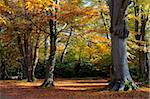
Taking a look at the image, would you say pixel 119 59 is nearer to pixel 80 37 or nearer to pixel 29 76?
pixel 80 37

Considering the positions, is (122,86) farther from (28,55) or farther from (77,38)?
(28,55)

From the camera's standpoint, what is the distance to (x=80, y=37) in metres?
20.0

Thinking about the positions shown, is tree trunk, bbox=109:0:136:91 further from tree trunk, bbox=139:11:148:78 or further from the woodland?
tree trunk, bbox=139:11:148:78

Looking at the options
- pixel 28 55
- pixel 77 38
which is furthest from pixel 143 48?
pixel 28 55

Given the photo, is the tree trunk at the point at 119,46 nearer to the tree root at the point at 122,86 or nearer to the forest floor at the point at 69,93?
the tree root at the point at 122,86

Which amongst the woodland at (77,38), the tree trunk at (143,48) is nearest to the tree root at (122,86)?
the woodland at (77,38)

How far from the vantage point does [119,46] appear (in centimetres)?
1521

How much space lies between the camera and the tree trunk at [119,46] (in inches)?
571

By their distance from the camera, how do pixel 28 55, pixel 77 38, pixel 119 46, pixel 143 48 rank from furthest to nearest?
pixel 28 55 < pixel 143 48 < pixel 77 38 < pixel 119 46

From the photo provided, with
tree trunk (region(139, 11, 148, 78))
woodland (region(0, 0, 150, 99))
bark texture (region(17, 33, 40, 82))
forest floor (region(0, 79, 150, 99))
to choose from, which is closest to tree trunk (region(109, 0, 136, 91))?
woodland (region(0, 0, 150, 99))

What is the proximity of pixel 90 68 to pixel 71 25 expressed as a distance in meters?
17.1

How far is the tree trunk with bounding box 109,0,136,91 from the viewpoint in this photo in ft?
47.6

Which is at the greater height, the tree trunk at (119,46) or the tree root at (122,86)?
the tree trunk at (119,46)

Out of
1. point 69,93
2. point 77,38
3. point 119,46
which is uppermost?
point 77,38
